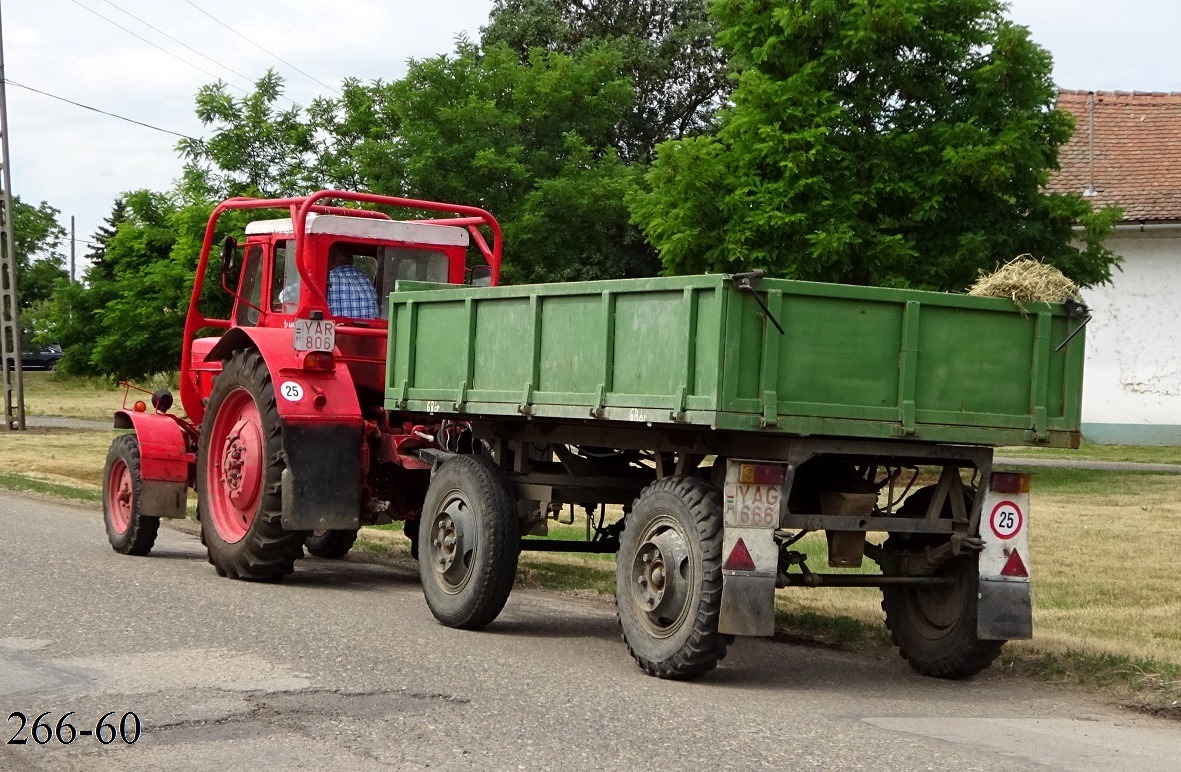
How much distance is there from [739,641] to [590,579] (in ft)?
9.79

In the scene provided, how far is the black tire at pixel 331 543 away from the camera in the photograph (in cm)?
1377

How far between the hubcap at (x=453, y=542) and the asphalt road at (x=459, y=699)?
315 mm

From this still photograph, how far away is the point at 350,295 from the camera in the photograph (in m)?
12.4

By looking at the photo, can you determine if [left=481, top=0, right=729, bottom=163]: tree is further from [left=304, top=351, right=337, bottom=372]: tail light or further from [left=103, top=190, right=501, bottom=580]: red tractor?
[left=304, top=351, right=337, bottom=372]: tail light

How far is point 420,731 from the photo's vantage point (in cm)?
662

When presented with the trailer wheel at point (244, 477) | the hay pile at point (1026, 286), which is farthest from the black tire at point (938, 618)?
the trailer wheel at point (244, 477)

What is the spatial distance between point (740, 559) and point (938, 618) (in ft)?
5.47

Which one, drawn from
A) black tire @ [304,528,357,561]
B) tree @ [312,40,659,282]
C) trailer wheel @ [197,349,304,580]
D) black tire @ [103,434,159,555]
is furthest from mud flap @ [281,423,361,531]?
tree @ [312,40,659,282]

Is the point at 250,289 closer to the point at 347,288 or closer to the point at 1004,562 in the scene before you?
the point at 347,288

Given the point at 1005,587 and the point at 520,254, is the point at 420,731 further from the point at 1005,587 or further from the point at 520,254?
the point at 520,254

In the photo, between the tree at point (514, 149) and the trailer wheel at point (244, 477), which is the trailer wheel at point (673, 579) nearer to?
the trailer wheel at point (244, 477)

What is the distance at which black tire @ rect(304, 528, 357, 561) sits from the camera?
13766mm

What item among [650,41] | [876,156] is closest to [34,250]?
[650,41]

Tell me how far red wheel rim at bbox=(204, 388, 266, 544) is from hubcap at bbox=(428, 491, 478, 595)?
196 cm
